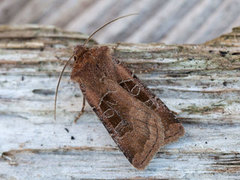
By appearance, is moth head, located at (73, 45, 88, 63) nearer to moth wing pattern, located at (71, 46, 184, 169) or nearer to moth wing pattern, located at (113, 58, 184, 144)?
moth wing pattern, located at (71, 46, 184, 169)

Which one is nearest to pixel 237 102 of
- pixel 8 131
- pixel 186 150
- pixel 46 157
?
pixel 186 150

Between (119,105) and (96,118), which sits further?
(96,118)

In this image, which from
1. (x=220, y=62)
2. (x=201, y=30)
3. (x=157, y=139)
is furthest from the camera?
(x=201, y=30)

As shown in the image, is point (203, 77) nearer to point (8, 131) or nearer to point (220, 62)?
point (220, 62)

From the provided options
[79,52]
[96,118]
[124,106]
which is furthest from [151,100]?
[79,52]

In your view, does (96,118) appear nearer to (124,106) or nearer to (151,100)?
(124,106)

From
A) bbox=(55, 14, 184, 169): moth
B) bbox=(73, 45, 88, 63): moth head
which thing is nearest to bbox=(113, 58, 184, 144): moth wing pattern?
→ bbox=(55, 14, 184, 169): moth
